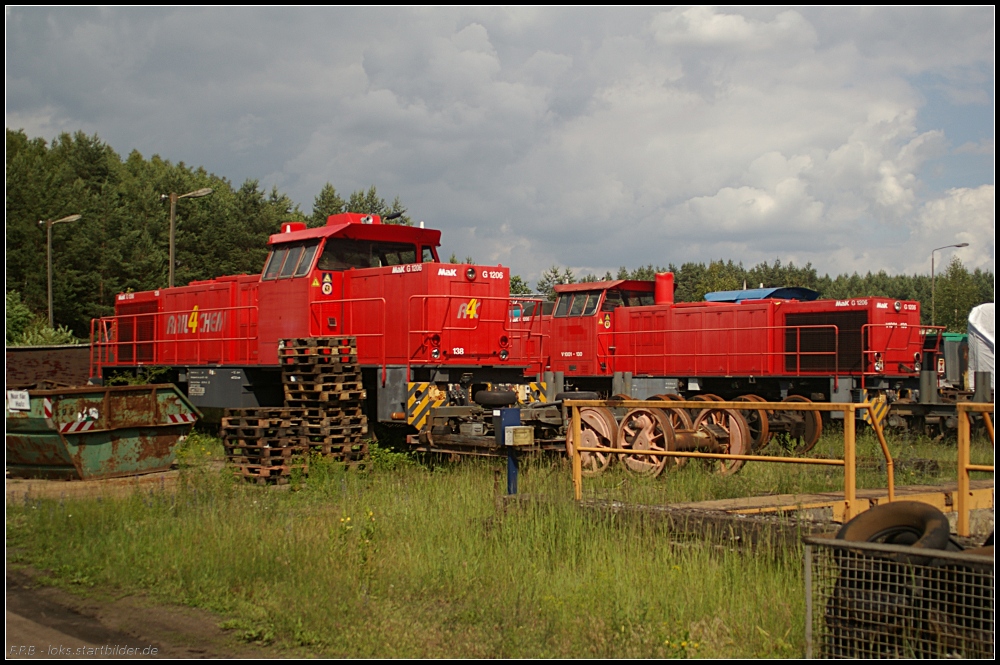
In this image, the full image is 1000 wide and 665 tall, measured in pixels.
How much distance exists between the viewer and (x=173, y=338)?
18.7 metres

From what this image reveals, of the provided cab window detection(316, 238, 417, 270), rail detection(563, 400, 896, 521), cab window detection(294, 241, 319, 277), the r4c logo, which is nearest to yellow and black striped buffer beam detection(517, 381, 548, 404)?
the r4c logo

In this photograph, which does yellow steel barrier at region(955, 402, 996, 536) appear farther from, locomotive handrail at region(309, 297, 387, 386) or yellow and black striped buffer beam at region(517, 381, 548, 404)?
locomotive handrail at region(309, 297, 387, 386)

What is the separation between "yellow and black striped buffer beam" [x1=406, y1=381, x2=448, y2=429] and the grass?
107 inches

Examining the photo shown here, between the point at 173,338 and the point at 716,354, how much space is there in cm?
1176

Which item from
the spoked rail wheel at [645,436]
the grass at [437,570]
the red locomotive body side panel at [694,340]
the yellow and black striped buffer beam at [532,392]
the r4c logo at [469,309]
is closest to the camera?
the grass at [437,570]

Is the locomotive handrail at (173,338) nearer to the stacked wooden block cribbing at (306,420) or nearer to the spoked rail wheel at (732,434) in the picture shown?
the stacked wooden block cribbing at (306,420)

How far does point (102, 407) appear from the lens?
42.4 feet

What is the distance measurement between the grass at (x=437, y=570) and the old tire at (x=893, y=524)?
0.65 metres

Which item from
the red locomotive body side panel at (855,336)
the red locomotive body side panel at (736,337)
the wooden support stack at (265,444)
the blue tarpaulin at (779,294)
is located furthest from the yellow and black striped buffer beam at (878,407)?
the blue tarpaulin at (779,294)

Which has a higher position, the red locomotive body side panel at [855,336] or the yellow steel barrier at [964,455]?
the red locomotive body side panel at [855,336]

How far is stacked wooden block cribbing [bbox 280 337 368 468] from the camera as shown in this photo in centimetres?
1237

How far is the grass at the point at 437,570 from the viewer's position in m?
5.51

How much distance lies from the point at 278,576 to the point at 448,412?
6085mm

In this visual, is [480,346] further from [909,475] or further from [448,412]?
[909,475]
